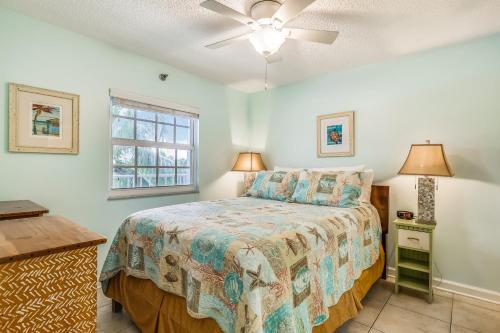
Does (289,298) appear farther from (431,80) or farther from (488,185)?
(431,80)

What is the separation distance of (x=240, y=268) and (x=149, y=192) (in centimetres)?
206

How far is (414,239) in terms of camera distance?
7.75 ft

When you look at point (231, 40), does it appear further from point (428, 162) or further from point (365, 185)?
point (428, 162)

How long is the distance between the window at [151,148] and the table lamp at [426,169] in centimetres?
245

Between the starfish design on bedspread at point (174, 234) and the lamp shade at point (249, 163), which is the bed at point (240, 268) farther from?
the lamp shade at point (249, 163)

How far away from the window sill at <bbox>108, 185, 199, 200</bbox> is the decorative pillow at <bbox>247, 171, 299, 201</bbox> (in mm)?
809

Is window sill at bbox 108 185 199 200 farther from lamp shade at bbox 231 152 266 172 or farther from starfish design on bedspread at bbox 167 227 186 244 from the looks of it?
starfish design on bedspread at bbox 167 227 186 244

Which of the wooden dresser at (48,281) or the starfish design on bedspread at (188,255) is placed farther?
the starfish design on bedspread at (188,255)

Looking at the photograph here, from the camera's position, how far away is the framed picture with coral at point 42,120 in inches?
81.3

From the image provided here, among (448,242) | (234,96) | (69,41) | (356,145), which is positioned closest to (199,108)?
(234,96)

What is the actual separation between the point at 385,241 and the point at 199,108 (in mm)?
2715

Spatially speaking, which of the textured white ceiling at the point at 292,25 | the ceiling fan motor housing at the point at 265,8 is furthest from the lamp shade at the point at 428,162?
the ceiling fan motor housing at the point at 265,8

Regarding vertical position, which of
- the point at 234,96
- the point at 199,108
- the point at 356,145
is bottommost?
the point at 356,145

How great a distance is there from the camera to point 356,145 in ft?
10.2
